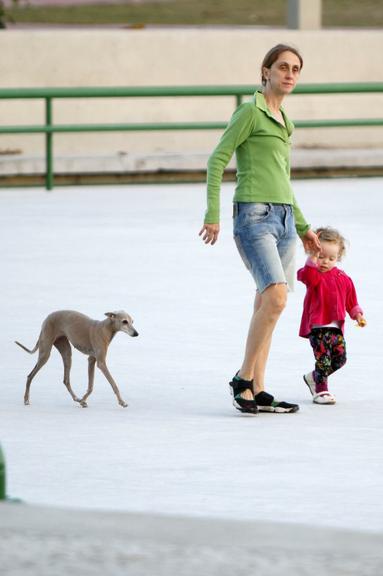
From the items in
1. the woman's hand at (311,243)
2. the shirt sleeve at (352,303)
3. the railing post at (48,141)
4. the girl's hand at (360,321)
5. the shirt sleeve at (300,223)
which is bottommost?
the girl's hand at (360,321)

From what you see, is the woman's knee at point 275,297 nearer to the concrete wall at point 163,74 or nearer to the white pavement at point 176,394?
the white pavement at point 176,394

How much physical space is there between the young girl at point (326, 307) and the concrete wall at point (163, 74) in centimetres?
1204

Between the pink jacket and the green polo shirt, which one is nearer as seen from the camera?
the green polo shirt

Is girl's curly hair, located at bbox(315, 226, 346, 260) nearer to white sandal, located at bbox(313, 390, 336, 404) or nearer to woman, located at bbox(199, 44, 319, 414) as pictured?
woman, located at bbox(199, 44, 319, 414)

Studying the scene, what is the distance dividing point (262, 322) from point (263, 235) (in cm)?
36

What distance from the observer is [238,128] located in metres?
7.49

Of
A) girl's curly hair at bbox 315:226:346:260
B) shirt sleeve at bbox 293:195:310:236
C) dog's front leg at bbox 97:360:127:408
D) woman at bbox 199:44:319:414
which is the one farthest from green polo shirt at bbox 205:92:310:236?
dog's front leg at bbox 97:360:127:408

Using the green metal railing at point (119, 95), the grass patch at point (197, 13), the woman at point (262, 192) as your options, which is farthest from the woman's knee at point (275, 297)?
the grass patch at point (197, 13)

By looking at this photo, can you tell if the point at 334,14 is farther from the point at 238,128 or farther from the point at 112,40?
the point at 238,128

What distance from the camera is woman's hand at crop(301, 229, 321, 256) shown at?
773 cm

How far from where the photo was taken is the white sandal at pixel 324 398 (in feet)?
25.9

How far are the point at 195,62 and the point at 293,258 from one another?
14.2m

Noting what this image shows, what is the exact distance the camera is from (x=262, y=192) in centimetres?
754

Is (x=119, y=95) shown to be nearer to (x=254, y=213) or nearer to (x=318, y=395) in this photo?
(x=318, y=395)
